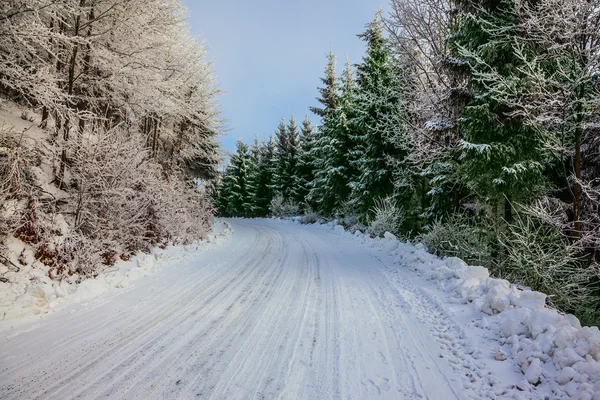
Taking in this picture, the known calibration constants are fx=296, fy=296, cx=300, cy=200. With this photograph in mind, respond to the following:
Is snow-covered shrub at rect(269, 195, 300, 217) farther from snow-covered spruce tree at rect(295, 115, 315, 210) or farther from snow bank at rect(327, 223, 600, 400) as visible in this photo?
snow bank at rect(327, 223, 600, 400)

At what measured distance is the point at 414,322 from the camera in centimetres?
443

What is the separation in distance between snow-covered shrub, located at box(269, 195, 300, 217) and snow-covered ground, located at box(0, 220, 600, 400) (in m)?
25.5

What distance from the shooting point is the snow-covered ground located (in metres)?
2.82

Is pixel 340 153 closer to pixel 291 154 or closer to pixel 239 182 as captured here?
pixel 291 154

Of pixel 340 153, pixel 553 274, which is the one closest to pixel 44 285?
pixel 553 274

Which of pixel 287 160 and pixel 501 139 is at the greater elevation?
pixel 287 160

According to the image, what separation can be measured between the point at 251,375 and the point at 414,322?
8.55 feet

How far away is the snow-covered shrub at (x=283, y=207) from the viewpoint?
31.6 meters

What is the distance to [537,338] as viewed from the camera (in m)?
3.38

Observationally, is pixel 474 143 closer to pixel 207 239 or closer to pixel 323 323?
pixel 323 323

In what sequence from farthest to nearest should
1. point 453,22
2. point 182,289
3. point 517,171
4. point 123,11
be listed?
1. point 453,22
2. point 123,11
3. point 517,171
4. point 182,289

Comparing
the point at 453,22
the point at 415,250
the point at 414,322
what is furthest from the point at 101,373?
the point at 453,22

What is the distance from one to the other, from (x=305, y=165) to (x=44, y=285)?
82.7ft

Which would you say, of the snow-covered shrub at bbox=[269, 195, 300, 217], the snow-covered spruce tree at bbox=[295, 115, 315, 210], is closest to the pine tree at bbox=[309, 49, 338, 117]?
the snow-covered spruce tree at bbox=[295, 115, 315, 210]
